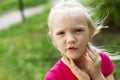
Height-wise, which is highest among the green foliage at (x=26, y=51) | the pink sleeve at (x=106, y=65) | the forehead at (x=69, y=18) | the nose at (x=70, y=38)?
the forehead at (x=69, y=18)

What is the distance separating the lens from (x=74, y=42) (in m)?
1.91

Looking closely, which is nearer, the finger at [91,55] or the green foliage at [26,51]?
the finger at [91,55]

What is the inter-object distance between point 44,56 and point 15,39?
1.22m

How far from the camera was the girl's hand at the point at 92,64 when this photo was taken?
200 centimetres

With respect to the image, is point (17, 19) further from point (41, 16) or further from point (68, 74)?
point (68, 74)

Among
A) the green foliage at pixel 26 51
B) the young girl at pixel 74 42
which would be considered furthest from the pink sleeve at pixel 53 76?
the green foliage at pixel 26 51

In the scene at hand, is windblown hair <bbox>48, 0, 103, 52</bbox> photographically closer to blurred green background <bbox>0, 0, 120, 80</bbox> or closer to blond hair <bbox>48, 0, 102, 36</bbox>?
blond hair <bbox>48, 0, 102, 36</bbox>

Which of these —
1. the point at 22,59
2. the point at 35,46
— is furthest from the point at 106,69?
the point at 35,46

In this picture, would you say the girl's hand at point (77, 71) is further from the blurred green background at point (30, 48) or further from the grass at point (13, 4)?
the grass at point (13, 4)

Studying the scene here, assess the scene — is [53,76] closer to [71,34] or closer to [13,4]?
Answer: [71,34]

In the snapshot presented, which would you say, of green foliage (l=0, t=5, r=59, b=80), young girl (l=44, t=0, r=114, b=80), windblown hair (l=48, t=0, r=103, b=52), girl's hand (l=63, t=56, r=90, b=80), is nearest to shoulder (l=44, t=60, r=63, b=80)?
young girl (l=44, t=0, r=114, b=80)

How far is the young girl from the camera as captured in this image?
194 cm

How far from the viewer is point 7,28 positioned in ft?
24.4

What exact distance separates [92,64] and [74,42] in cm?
15
